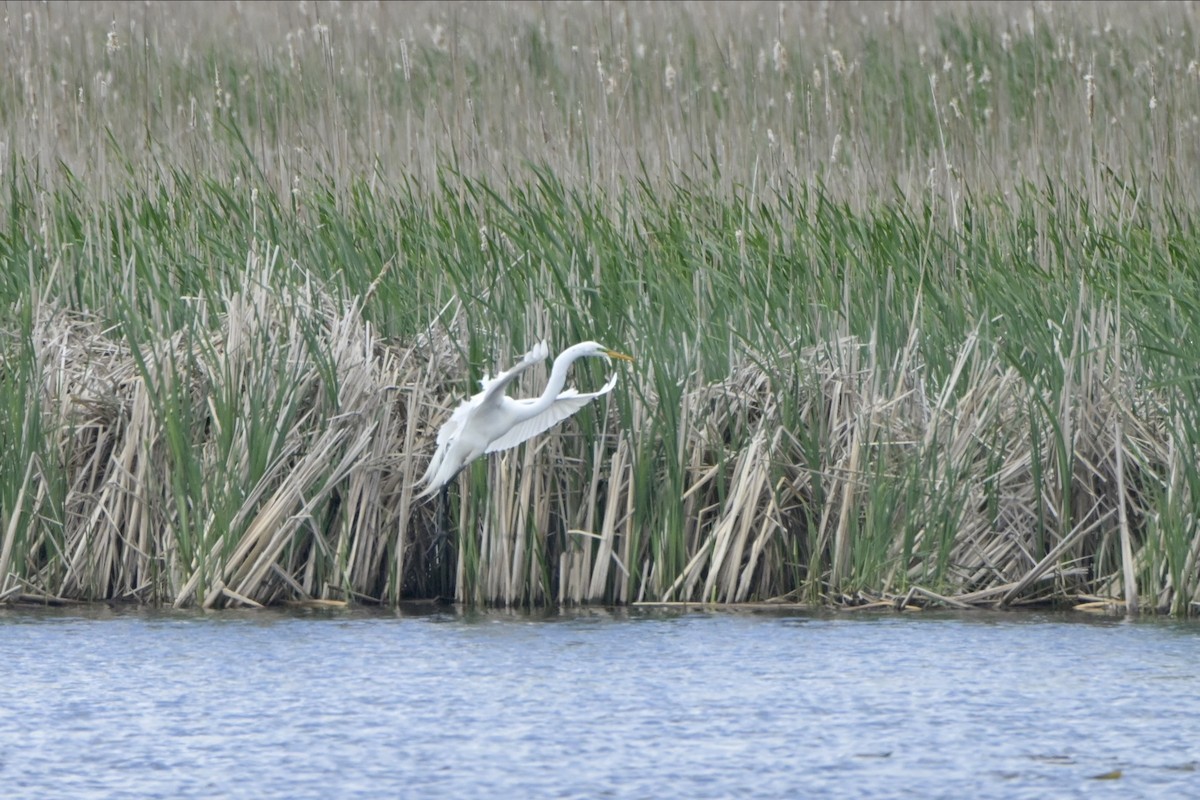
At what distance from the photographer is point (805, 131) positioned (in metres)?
7.75

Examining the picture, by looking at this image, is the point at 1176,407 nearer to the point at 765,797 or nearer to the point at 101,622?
the point at 765,797

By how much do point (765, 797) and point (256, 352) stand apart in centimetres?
242

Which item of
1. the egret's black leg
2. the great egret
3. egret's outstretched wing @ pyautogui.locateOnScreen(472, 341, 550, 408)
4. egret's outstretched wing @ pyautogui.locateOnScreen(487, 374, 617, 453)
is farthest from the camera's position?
the egret's black leg

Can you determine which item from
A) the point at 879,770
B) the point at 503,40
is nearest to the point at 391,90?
the point at 503,40

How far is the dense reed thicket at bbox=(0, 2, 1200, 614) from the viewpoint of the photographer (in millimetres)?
5426

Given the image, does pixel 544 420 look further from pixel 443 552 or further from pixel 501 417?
pixel 443 552

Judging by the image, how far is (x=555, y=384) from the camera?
203 inches

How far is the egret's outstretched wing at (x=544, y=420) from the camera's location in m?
5.29

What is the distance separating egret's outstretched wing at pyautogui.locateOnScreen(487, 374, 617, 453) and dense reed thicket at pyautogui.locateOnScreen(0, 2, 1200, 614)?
0.19m

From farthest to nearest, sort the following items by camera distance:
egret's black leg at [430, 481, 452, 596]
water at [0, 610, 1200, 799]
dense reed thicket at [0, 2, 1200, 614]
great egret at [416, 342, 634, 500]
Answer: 1. egret's black leg at [430, 481, 452, 596]
2. dense reed thicket at [0, 2, 1200, 614]
3. great egret at [416, 342, 634, 500]
4. water at [0, 610, 1200, 799]

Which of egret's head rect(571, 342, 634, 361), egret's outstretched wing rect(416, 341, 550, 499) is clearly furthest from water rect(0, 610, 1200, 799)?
egret's head rect(571, 342, 634, 361)

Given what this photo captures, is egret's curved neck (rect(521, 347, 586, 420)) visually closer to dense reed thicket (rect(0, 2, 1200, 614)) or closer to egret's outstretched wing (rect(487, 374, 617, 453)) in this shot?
egret's outstretched wing (rect(487, 374, 617, 453))

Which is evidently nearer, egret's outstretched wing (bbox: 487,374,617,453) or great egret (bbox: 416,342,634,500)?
great egret (bbox: 416,342,634,500)

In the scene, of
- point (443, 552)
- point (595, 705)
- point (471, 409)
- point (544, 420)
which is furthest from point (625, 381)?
point (595, 705)
